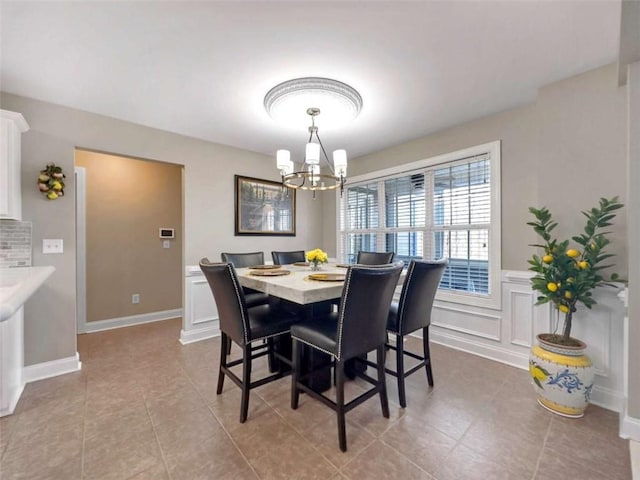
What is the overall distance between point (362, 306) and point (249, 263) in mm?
1880

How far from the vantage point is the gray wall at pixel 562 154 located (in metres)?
1.91

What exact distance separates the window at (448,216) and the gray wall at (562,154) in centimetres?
13

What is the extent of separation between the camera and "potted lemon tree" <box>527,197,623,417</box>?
1.75 meters

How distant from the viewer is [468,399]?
6.57 ft

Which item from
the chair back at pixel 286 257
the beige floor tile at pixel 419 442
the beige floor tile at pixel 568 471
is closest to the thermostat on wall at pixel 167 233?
the chair back at pixel 286 257

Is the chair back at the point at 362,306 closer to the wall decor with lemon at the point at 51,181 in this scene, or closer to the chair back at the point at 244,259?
the chair back at the point at 244,259

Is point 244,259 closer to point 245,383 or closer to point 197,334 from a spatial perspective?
point 197,334

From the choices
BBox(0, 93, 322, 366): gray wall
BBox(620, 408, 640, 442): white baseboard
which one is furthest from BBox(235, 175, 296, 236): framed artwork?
BBox(620, 408, 640, 442): white baseboard

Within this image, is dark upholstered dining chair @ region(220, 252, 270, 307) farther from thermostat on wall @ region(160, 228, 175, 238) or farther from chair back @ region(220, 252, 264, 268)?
thermostat on wall @ region(160, 228, 175, 238)

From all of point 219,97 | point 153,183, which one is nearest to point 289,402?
point 219,97

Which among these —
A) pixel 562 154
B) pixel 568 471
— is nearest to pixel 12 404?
pixel 568 471

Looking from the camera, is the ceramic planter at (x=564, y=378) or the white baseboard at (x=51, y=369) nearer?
the ceramic planter at (x=564, y=378)

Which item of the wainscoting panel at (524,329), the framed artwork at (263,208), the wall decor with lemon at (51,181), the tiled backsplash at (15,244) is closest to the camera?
the wainscoting panel at (524,329)

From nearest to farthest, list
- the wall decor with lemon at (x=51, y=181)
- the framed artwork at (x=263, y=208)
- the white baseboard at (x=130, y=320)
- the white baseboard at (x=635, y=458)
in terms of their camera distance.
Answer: the white baseboard at (x=635, y=458)
the wall decor with lemon at (x=51, y=181)
the white baseboard at (x=130, y=320)
the framed artwork at (x=263, y=208)
